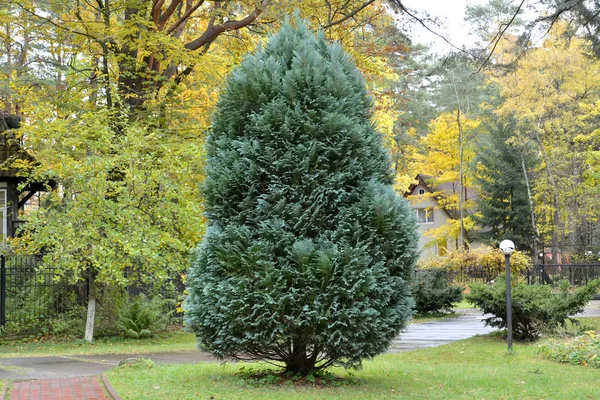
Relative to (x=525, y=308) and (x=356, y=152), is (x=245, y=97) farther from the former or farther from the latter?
(x=525, y=308)

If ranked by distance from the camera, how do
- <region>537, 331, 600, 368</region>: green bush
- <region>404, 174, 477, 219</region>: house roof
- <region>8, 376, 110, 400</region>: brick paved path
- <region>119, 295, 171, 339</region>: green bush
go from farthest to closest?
<region>404, 174, 477, 219</region>: house roof
<region>119, 295, 171, 339</region>: green bush
<region>537, 331, 600, 368</region>: green bush
<region>8, 376, 110, 400</region>: brick paved path

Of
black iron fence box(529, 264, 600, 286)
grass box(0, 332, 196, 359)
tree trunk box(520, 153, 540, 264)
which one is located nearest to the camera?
grass box(0, 332, 196, 359)

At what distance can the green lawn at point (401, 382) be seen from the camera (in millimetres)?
7953

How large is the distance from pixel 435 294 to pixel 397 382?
590 inches

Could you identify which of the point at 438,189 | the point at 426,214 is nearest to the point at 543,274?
the point at 426,214

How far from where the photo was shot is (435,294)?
23.7 metres

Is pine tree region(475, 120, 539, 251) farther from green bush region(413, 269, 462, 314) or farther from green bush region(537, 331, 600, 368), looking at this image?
green bush region(537, 331, 600, 368)

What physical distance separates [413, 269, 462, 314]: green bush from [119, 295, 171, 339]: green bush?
8968mm

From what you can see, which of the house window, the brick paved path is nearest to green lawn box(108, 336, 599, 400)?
the brick paved path

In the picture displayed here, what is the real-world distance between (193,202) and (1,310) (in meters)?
5.08

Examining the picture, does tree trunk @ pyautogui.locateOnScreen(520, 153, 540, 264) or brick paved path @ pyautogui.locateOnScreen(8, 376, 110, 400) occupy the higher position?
tree trunk @ pyautogui.locateOnScreen(520, 153, 540, 264)

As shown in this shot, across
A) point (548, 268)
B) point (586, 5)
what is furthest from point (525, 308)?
point (548, 268)

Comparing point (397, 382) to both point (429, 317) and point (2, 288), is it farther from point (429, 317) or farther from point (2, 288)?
point (429, 317)

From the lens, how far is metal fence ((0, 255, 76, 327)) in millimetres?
16609
